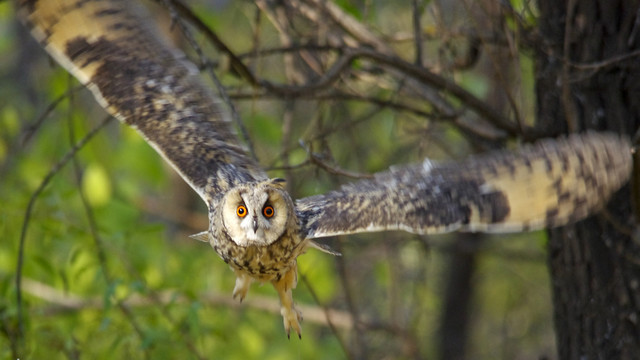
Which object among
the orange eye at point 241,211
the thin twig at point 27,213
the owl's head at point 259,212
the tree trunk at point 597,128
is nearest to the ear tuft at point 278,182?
the owl's head at point 259,212

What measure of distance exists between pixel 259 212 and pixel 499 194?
81 cm

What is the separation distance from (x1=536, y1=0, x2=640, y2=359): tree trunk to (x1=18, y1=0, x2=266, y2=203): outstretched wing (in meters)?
1.28

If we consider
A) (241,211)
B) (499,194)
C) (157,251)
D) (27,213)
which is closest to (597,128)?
(499,194)

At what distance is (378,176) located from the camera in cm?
320

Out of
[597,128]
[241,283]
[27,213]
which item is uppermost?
[597,128]

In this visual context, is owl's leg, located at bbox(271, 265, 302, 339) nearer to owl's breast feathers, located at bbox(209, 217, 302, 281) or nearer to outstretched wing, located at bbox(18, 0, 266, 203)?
owl's breast feathers, located at bbox(209, 217, 302, 281)

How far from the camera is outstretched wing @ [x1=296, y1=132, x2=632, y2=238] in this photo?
278cm

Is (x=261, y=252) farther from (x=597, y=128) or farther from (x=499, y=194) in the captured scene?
(x=597, y=128)

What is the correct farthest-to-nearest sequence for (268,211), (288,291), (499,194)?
(288,291) < (268,211) < (499,194)

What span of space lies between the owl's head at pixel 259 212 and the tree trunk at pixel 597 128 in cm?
115

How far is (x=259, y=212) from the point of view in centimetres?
293

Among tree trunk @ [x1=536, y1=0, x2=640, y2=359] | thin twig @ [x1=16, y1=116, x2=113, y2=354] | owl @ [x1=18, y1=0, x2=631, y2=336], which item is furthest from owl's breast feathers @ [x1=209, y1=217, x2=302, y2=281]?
tree trunk @ [x1=536, y1=0, x2=640, y2=359]

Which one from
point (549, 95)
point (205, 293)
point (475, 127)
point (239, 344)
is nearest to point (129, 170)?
point (205, 293)

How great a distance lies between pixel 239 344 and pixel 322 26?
2265mm
